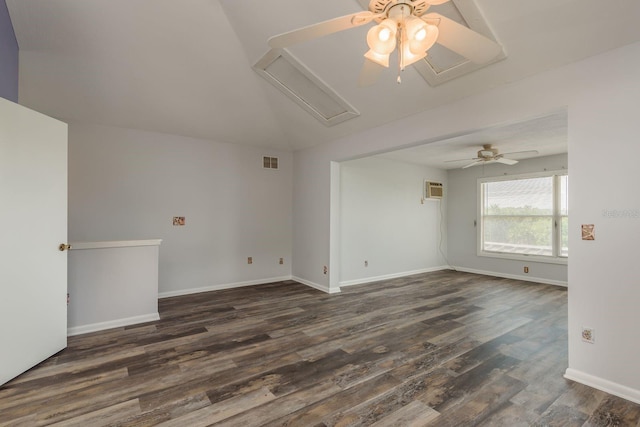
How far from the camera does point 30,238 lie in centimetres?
243

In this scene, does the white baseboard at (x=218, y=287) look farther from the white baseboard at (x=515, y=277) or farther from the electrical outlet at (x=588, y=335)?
the electrical outlet at (x=588, y=335)

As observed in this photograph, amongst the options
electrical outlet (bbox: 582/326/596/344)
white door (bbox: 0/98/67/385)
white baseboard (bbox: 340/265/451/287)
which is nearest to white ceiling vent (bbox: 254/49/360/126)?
white door (bbox: 0/98/67/385)

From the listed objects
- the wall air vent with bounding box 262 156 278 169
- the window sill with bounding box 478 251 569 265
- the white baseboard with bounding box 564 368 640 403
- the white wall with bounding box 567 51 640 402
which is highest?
the wall air vent with bounding box 262 156 278 169

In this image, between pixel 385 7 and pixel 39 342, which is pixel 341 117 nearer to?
pixel 385 7

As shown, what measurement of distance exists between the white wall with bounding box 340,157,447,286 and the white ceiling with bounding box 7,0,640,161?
1527 millimetres

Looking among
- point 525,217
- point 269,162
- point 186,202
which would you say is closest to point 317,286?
point 269,162

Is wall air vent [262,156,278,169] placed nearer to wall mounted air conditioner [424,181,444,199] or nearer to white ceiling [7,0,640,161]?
white ceiling [7,0,640,161]

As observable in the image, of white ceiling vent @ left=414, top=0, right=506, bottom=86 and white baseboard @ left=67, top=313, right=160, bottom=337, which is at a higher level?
white ceiling vent @ left=414, top=0, right=506, bottom=86

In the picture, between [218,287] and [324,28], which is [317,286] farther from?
[324,28]

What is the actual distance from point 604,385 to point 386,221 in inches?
164

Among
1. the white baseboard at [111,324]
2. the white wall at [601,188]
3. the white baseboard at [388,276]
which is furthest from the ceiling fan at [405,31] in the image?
the white baseboard at [388,276]

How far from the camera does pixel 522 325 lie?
3.49 metres

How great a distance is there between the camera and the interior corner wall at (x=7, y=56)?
2.69m

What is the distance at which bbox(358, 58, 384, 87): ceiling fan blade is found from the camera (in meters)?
1.97
